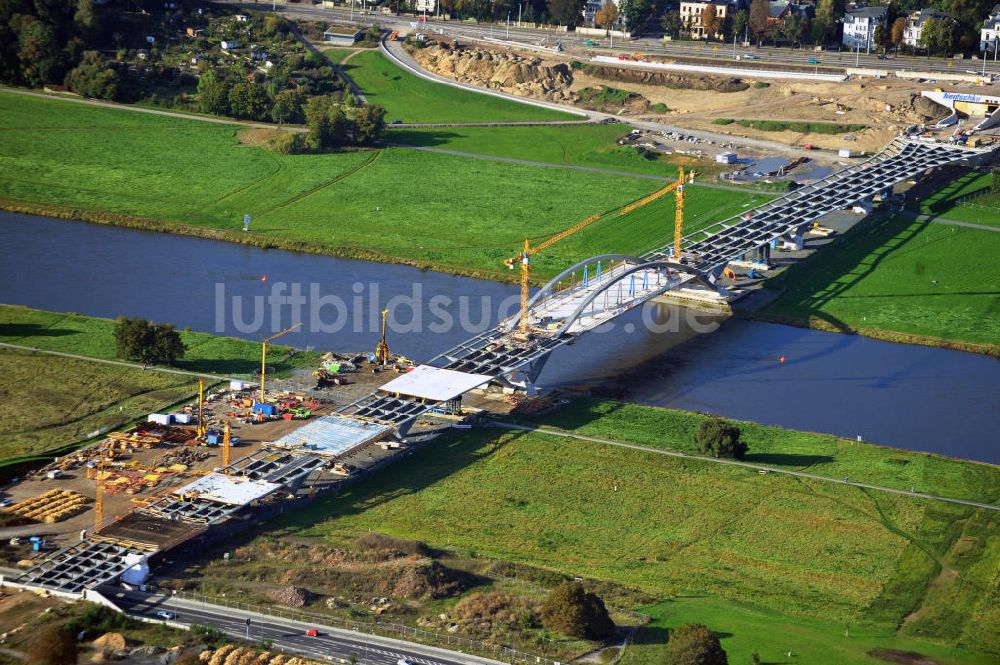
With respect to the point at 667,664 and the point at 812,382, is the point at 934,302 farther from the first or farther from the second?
the point at 667,664

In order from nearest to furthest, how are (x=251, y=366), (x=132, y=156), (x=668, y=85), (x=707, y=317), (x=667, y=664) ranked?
(x=667, y=664) < (x=251, y=366) < (x=707, y=317) < (x=132, y=156) < (x=668, y=85)

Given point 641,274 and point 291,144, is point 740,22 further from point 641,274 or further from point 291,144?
point 641,274

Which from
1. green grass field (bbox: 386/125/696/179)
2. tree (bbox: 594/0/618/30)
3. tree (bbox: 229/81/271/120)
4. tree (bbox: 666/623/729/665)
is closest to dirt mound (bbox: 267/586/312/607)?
tree (bbox: 666/623/729/665)

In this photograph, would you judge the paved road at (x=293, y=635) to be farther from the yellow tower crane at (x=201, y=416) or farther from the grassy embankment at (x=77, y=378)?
the yellow tower crane at (x=201, y=416)

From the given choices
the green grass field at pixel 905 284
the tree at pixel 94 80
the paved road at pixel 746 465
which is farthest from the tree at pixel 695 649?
the tree at pixel 94 80

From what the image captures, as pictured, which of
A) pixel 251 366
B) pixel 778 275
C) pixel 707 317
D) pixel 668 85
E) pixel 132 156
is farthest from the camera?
pixel 668 85

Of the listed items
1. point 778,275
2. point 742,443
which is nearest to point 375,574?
point 742,443

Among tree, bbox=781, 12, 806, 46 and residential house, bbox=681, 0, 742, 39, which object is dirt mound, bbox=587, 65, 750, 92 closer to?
tree, bbox=781, 12, 806, 46
